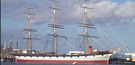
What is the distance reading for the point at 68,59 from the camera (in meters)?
106

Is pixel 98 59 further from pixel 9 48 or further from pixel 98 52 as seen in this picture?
pixel 9 48

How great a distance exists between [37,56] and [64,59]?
45.9 feet

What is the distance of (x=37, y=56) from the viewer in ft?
373

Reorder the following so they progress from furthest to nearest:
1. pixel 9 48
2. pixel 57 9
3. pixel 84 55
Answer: pixel 9 48, pixel 57 9, pixel 84 55

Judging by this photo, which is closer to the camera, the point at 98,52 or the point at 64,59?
the point at 98,52

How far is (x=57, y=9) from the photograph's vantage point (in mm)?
120250

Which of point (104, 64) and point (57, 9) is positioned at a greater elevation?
point (57, 9)

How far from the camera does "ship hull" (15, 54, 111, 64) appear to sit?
98.2 metres

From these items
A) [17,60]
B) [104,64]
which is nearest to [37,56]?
[17,60]

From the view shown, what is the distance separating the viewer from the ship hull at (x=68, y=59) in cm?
9819

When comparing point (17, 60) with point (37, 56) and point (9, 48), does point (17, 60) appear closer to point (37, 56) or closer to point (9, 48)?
point (37, 56)

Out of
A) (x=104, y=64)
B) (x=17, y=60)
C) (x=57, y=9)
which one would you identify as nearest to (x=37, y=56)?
(x=17, y=60)

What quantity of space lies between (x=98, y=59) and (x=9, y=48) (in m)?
107

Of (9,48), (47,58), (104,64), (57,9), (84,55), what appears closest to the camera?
(104,64)
